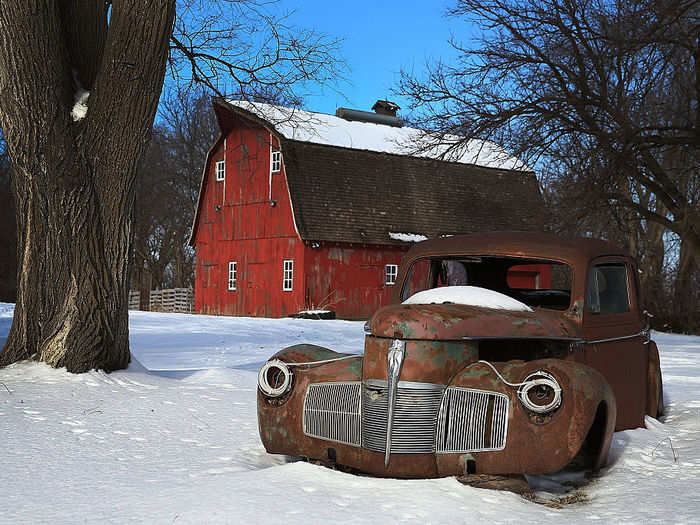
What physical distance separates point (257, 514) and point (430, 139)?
47.1ft

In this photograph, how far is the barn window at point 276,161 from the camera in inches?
1068

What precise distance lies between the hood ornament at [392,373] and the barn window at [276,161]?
22.7 meters

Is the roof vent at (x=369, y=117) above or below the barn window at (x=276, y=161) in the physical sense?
above

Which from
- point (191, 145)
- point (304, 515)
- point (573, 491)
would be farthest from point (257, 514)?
point (191, 145)

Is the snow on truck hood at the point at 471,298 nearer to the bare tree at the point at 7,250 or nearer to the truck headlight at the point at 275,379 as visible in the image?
the truck headlight at the point at 275,379

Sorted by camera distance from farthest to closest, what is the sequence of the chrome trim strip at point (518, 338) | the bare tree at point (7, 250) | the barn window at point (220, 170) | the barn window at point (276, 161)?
the bare tree at point (7, 250)
the barn window at point (220, 170)
the barn window at point (276, 161)
the chrome trim strip at point (518, 338)

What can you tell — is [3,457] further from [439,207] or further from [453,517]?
[439,207]

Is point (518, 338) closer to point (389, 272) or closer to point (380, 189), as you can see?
point (389, 272)

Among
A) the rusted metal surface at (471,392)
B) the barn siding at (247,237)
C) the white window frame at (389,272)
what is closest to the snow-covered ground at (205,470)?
the rusted metal surface at (471,392)

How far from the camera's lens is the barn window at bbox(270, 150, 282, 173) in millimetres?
27125

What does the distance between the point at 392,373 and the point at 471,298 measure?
0.97 metres

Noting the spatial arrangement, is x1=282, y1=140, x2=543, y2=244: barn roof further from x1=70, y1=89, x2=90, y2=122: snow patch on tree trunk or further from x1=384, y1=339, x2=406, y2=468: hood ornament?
x1=384, y1=339, x2=406, y2=468: hood ornament

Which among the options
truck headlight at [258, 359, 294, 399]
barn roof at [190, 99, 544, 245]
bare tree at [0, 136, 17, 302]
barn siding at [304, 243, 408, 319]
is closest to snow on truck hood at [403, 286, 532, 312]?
truck headlight at [258, 359, 294, 399]

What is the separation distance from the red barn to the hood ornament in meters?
20.0
